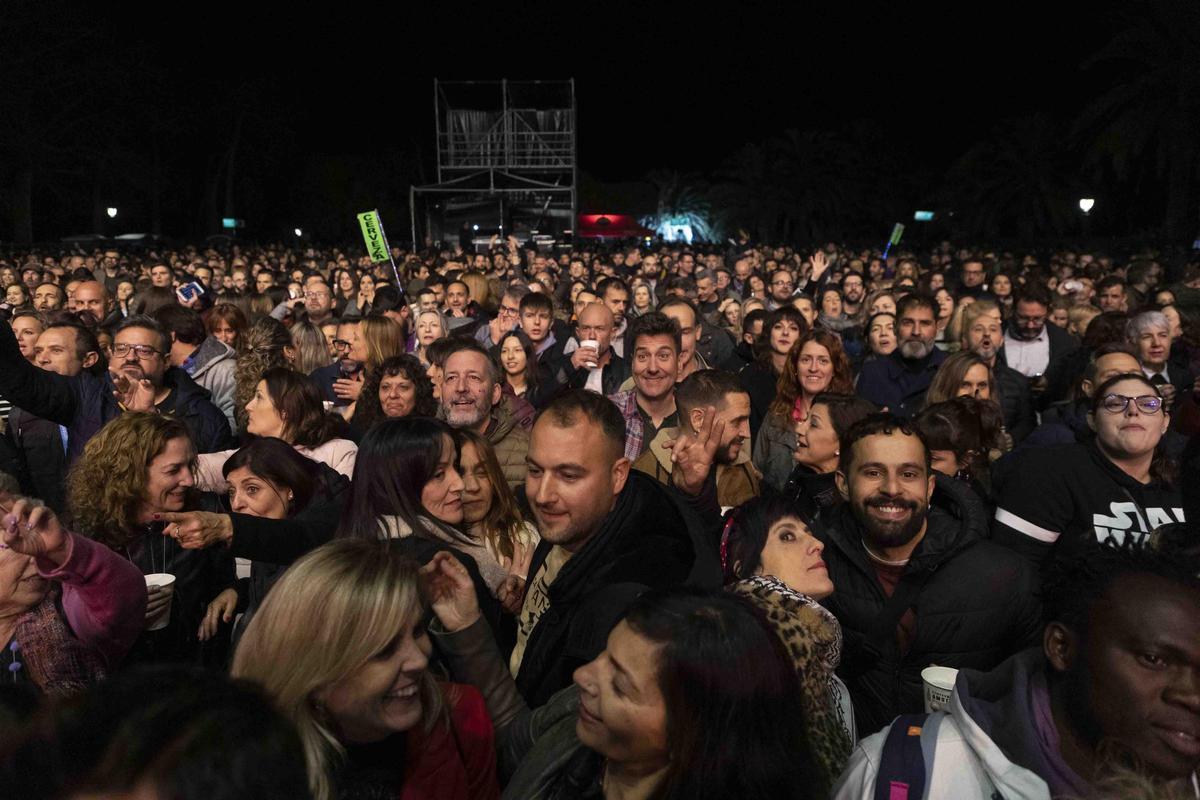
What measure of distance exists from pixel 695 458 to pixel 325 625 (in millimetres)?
2079

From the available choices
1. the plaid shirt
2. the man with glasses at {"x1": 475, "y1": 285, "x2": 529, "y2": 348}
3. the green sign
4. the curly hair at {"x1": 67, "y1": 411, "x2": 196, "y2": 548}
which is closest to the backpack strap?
the curly hair at {"x1": 67, "y1": 411, "x2": 196, "y2": 548}

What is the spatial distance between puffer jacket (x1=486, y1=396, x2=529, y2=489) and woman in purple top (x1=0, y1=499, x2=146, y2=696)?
8.10 feet

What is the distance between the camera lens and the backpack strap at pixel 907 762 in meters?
2.00

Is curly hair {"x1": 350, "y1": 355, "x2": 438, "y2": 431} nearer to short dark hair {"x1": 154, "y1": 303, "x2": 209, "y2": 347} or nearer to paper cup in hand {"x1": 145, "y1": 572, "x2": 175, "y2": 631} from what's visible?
short dark hair {"x1": 154, "y1": 303, "x2": 209, "y2": 347}

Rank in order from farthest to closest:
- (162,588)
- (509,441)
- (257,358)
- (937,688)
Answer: (257,358), (509,441), (162,588), (937,688)

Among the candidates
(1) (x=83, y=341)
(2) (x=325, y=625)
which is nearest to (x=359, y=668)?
(2) (x=325, y=625)

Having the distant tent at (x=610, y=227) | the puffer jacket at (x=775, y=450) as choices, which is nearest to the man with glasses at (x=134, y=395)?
the puffer jacket at (x=775, y=450)

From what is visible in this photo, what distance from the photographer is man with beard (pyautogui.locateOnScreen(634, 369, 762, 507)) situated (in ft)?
15.1

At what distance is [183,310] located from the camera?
6797 mm

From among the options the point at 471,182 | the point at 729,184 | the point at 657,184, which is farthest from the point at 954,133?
the point at 471,182

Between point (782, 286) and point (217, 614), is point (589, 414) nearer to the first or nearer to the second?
point (217, 614)

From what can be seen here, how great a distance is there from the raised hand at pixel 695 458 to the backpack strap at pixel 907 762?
1945mm

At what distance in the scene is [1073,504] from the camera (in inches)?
160

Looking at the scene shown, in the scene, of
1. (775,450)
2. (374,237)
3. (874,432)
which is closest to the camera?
(874,432)
